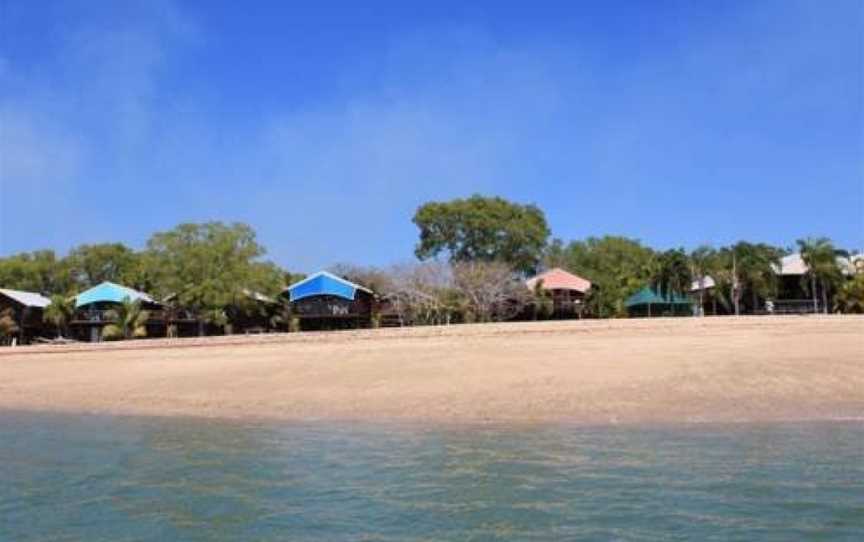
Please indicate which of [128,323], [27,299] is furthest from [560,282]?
[27,299]

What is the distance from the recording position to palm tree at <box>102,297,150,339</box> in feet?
244

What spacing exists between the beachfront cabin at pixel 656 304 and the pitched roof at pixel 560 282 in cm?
431

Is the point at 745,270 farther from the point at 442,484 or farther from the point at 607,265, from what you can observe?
the point at 442,484

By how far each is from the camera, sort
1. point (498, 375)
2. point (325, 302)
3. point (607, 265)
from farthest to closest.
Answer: point (607, 265) → point (325, 302) → point (498, 375)

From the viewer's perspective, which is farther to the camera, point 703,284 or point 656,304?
point 656,304

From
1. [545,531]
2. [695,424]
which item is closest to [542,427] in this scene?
[695,424]

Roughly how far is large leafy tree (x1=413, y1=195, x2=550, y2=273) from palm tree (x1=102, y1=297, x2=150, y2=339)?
93.8ft

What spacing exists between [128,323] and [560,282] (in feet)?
120

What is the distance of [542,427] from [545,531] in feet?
37.0

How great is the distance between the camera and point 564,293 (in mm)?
86562

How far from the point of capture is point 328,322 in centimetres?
8594

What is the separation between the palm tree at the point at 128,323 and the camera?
7425cm

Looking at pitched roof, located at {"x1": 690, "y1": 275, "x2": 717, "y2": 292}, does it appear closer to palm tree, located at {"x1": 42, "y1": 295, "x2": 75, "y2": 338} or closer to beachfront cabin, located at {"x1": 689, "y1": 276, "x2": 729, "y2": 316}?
beachfront cabin, located at {"x1": 689, "y1": 276, "x2": 729, "y2": 316}

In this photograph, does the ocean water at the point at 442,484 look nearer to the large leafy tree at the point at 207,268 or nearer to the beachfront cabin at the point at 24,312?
the large leafy tree at the point at 207,268
